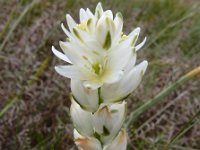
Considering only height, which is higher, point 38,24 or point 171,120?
point 38,24

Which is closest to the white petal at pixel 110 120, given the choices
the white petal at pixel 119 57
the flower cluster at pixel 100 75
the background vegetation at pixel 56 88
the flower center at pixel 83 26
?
the flower cluster at pixel 100 75

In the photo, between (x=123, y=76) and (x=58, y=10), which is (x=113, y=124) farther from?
(x=58, y=10)

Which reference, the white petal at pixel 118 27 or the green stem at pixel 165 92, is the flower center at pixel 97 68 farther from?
the green stem at pixel 165 92

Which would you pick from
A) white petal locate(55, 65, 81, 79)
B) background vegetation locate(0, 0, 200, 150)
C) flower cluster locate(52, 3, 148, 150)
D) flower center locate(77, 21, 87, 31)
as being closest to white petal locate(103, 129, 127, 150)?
flower cluster locate(52, 3, 148, 150)

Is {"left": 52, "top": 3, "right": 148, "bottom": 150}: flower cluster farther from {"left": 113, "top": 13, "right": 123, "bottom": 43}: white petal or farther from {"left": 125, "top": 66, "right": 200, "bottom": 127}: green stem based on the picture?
{"left": 125, "top": 66, "right": 200, "bottom": 127}: green stem

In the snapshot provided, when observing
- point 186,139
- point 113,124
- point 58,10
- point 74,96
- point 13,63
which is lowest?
point 186,139

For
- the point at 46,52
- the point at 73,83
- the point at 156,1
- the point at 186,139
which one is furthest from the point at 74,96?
the point at 156,1

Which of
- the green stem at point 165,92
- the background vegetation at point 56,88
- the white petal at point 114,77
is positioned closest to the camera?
the white petal at point 114,77
